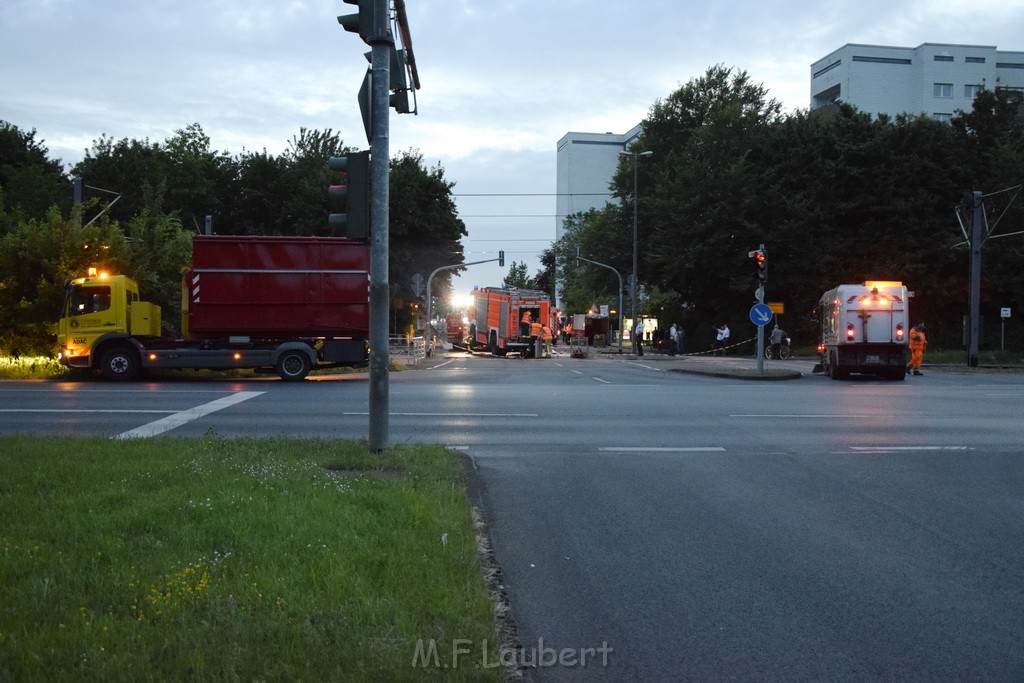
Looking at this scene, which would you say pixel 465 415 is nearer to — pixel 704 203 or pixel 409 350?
pixel 409 350

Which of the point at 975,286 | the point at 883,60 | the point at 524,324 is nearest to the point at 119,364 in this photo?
the point at 524,324

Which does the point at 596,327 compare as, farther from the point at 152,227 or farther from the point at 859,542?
the point at 859,542

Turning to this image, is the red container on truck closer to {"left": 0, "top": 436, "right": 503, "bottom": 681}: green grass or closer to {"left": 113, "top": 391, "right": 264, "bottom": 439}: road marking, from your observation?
{"left": 113, "top": 391, "right": 264, "bottom": 439}: road marking

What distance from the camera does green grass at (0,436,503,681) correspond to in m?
3.96

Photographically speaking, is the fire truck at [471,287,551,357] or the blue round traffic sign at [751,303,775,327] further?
the fire truck at [471,287,551,357]

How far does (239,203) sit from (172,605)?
6090 centimetres

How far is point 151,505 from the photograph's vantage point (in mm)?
6707

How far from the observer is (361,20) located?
A: 948 centimetres

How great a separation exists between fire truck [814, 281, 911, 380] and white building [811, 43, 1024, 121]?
205 feet

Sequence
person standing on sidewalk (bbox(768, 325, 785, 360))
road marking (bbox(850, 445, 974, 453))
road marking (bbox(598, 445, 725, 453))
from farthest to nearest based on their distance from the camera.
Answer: person standing on sidewalk (bbox(768, 325, 785, 360)) < road marking (bbox(850, 445, 974, 453)) < road marking (bbox(598, 445, 725, 453))

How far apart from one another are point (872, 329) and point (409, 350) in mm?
18530

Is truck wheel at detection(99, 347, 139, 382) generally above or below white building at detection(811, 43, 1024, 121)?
below

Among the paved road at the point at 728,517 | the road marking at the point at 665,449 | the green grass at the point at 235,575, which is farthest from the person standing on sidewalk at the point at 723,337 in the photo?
the green grass at the point at 235,575

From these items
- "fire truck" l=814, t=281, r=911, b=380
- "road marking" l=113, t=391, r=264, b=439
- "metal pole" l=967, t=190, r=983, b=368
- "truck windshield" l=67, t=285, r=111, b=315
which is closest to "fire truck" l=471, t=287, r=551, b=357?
"metal pole" l=967, t=190, r=983, b=368
